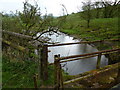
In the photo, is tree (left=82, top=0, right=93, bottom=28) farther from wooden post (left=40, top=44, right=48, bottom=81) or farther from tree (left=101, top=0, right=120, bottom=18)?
wooden post (left=40, top=44, right=48, bottom=81)

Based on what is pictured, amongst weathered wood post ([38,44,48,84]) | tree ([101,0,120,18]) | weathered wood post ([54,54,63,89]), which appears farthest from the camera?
tree ([101,0,120,18])

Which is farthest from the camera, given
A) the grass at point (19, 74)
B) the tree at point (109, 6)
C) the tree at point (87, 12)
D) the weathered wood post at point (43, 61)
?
the tree at point (109, 6)

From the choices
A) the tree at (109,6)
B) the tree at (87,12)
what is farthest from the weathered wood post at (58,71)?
the tree at (109,6)

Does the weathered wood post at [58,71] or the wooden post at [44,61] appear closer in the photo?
the weathered wood post at [58,71]

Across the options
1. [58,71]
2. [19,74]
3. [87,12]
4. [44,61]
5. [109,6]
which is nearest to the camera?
[58,71]

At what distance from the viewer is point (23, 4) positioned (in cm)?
596

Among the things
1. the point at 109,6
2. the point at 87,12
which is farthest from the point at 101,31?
A: the point at 109,6

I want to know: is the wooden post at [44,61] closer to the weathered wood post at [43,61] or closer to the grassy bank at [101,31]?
the weathered wood post at [43,61]

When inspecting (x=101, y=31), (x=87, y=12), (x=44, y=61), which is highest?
(x=87, y=12)

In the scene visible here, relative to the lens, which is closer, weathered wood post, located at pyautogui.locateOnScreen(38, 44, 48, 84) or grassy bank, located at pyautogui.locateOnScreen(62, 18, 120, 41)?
weathered wood post, located at pyautogui.locateOnScreen(38, 44, 48, 84)

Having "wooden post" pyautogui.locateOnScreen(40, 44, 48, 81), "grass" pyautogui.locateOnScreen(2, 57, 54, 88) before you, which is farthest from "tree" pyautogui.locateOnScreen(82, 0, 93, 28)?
"wooden post" pyautogui.locateOnScreen(40, 44, 48, 81)

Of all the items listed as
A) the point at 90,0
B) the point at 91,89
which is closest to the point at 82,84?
the point at 91,89

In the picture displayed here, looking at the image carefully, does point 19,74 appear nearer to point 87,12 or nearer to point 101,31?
point 101,31

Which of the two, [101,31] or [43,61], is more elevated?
[101,31]
